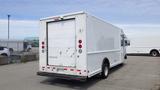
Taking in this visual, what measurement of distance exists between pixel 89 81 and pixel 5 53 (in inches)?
640

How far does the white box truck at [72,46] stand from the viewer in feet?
28.5

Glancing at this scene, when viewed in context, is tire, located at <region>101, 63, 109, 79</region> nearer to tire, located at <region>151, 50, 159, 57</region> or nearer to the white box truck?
the white box truck

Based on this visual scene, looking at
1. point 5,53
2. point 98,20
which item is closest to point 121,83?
point 98,20

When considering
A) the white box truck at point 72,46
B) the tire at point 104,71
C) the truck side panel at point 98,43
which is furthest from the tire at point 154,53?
the white box truck at point 72,46

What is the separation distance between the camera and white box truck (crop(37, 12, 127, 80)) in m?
8.68

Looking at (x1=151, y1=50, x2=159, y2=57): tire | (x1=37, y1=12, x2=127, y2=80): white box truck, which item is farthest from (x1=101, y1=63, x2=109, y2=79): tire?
(x1=151, y1=50, x2=159, y2=57): tire

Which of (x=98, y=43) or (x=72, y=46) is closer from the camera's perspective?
(x=72, y=46)

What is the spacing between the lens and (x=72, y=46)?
9047mm

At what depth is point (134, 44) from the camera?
29016mm

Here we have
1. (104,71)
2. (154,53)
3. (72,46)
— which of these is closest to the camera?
(72,46)

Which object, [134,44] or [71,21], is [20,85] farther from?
[134,44]

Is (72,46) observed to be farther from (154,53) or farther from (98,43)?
(154,53)

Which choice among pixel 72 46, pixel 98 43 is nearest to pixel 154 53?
pixel 98 43

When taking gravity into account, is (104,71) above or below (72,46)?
below
